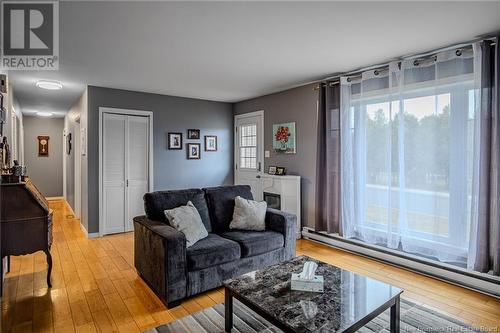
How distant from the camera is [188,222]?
2852mm

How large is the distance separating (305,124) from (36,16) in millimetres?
3632

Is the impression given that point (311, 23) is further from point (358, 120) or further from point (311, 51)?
point (358, 120)

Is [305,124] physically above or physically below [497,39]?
below

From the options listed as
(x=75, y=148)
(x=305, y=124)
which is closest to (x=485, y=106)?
(x=305, y=124)

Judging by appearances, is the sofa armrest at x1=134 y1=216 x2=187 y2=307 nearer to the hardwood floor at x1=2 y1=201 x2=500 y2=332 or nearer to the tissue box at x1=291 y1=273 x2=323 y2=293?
the hardwood floor at x1=2 y1=201 x2=500 y2=332

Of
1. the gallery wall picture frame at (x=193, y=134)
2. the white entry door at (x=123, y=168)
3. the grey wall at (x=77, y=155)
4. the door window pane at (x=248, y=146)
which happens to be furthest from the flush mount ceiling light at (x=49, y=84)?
the door window pane at (x=248, y=146)

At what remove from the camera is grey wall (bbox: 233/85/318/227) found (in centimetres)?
463

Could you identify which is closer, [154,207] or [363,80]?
[154,207]

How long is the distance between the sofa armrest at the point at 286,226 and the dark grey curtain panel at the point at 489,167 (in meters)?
1.83

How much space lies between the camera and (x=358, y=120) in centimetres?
390

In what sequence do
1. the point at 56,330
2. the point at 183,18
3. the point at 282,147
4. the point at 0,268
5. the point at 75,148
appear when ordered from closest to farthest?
the point at 56,330, the point at 183,18, the point at 0,268, the point at 282,147, the point at 75,148

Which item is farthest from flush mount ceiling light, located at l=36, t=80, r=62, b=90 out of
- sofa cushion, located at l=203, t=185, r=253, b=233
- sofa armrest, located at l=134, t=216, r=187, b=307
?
sofa armrest, located at l=134, t=216, r=187, b=307

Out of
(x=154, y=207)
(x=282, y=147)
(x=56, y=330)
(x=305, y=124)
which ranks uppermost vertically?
(x=305, y=124)

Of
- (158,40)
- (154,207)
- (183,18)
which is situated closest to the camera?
(183,18)
